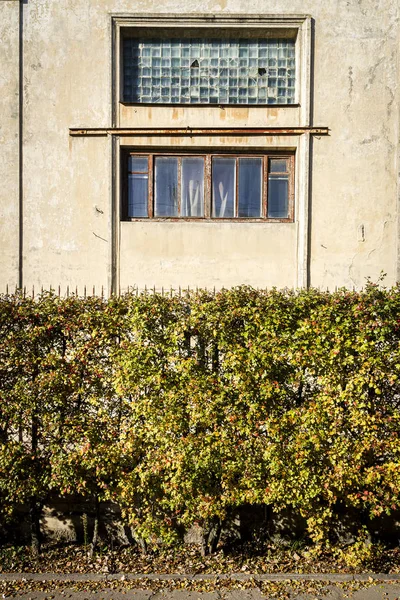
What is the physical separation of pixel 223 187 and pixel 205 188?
0.44 metres

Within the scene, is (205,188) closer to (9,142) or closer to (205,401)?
(9,142)

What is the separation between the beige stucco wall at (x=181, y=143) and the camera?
10.3 meters

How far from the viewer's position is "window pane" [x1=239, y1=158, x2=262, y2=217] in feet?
35.2

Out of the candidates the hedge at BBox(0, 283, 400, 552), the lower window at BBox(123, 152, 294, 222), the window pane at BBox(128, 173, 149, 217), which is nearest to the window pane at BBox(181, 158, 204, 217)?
the lower window at BBox(123, 152, 294, 222)

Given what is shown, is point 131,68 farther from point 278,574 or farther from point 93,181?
point 278,574

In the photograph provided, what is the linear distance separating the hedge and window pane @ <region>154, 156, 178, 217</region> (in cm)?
530

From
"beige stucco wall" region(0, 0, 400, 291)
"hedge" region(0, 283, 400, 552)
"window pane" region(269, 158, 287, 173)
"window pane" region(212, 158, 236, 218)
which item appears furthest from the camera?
"window pane" region(269, 158, 287, 173)

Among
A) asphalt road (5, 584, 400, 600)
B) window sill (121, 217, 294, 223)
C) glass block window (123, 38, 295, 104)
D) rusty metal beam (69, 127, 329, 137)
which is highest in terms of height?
glass block window (123, 38, 295, 104)

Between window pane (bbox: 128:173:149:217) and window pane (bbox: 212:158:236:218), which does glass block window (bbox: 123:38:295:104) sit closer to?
window pane (bbox: 212:158:236:218)

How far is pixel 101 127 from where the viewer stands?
34.3ft

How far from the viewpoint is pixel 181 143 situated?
34.6 ft

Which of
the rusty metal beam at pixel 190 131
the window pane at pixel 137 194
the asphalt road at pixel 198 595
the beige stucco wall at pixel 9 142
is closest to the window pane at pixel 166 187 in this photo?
the window pane at pixel 137 194

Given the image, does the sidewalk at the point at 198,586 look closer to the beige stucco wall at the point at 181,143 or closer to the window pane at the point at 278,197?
the beige stucco wall at the point at 181,143

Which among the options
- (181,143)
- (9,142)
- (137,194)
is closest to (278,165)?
(181,143)
